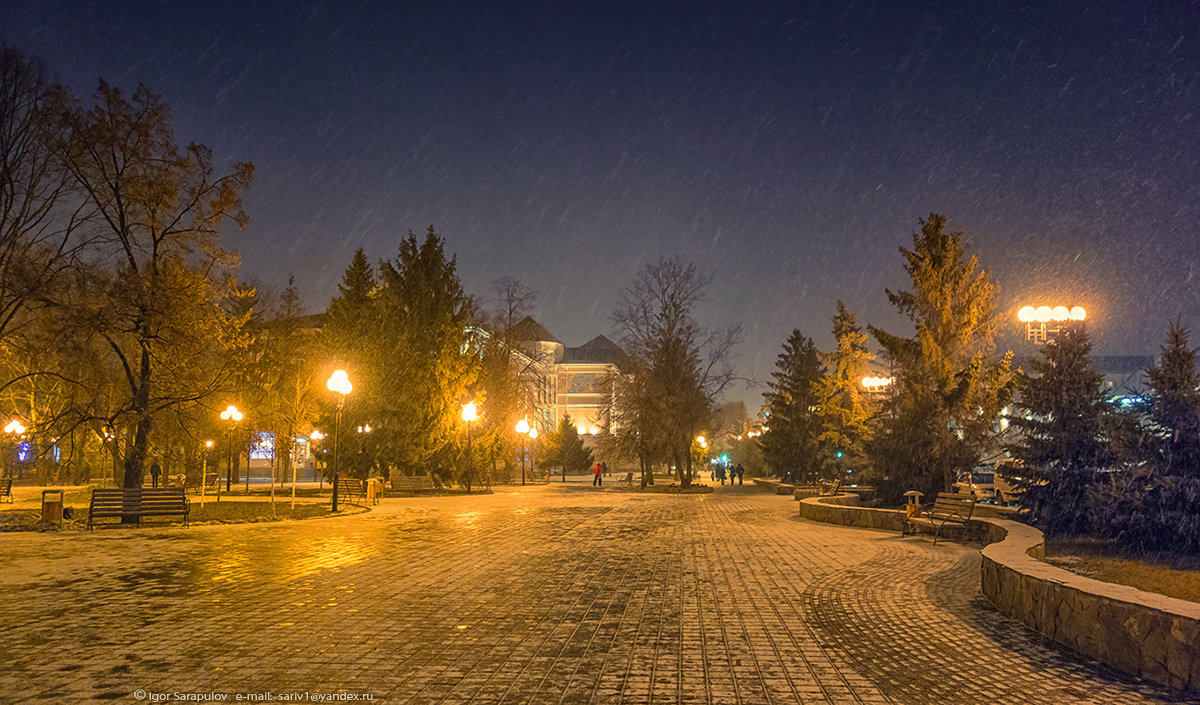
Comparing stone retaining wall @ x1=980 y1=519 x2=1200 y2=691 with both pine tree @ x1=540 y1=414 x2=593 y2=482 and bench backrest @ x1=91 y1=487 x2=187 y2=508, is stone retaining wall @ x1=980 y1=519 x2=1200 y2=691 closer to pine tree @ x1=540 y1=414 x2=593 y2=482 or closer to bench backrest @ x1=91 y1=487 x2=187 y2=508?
bench backrest @ x1=91 y1=487 x2=187 y2=508

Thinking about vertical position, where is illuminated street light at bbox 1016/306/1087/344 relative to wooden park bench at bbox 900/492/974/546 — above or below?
above

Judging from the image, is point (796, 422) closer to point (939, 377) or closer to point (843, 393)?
point (843, 393)

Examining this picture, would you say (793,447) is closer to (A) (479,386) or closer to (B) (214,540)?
(A) (479,386)

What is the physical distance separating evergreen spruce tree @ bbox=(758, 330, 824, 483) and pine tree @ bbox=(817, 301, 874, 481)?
2207 mm

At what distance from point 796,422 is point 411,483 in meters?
24.7

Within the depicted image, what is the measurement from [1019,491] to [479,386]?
3140 cm

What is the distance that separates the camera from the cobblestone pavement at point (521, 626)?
18.0 feet

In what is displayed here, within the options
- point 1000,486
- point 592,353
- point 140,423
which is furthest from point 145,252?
point 592,353

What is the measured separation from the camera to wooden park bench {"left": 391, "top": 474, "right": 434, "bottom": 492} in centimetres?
3353

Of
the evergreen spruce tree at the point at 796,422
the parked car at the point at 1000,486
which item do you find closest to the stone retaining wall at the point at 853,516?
the parked car at the point at 1000,486

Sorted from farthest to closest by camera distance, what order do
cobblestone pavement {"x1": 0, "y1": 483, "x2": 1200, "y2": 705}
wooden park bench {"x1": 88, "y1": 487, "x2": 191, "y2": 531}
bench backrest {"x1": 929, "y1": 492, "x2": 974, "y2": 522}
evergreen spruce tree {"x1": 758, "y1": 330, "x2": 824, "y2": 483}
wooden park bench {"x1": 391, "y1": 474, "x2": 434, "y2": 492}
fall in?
1. evergreen spruce tree {"x1": 758, "y1": 330, "x2": 824, "y2": 483}
2. wooden park bench {"x1": 391, "y1": 474, "x2": 434, "y2": 492}
3. wooden park bench {"x1": 88, "y1": 487, "x2": 191, "y2": 531}
4. bench backrest {"x1": 929, "y1": 492, "x2": 974, "y2": 522}
5. cobblestone pavement {"x1": 0, "y1": 483, "x2": 1200, "y2": 705}

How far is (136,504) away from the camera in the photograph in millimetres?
17297

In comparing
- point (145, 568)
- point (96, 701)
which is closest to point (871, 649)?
point (96, 701)

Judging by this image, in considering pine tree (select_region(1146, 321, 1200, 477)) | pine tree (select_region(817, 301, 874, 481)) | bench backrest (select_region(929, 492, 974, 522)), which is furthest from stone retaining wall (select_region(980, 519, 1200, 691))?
pine tree (select_region(817, 301, 874, 481))
